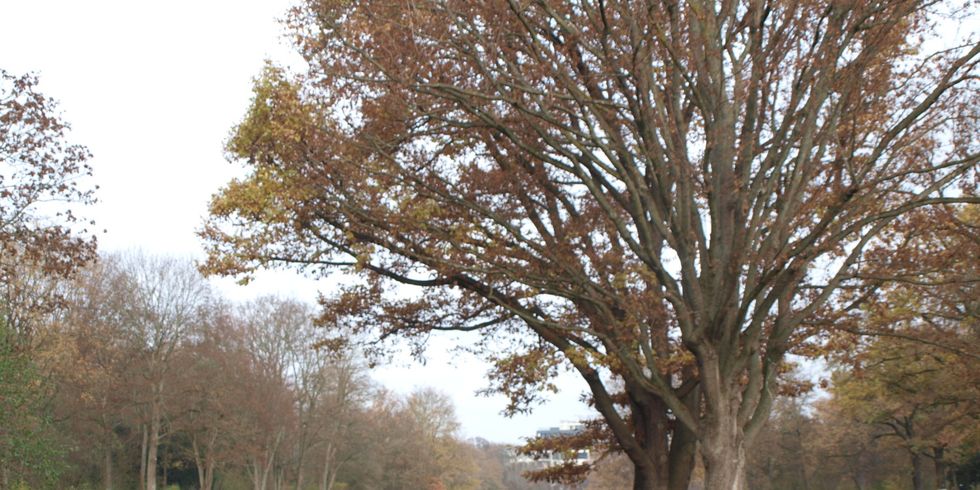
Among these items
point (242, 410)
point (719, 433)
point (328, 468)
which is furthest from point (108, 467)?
point (719, 433)

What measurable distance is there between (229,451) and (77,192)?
31.3 m

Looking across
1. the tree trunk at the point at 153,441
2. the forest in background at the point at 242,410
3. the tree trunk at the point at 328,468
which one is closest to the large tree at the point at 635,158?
the forest in background at the point at 242,410

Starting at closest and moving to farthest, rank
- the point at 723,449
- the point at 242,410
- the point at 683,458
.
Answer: the point at 723,449
the point at 683,458
the point at 242,410

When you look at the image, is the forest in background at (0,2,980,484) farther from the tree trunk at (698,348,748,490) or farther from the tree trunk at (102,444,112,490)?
the tree trunk at (102,444,112,490)

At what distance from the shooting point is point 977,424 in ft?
80.4

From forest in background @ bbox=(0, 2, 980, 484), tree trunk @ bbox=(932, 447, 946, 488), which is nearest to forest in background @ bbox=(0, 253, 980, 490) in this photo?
tree trunk @ bbox=(932, 447, 946, 488)

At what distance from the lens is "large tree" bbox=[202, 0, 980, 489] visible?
9312mm

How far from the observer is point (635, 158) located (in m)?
11.1

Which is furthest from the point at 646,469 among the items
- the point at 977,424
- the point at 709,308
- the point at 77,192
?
the point at 977,424

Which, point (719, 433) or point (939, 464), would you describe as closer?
point (719, 433)

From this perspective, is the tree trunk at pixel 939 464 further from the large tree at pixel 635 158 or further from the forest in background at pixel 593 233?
the large tree at pixel 635 158

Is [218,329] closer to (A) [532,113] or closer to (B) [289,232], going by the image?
(B) [289,232]

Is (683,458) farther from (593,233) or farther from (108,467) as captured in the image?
(108,467)

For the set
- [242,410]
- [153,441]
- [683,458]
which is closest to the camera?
[683,458]
